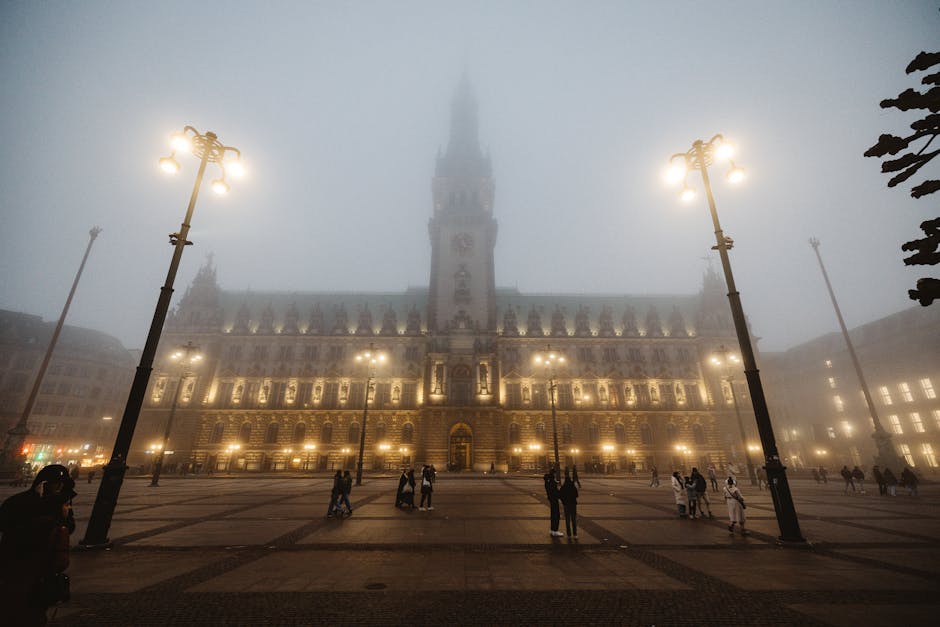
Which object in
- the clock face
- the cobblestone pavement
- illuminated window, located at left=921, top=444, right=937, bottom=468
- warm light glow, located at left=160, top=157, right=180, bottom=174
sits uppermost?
the clock face

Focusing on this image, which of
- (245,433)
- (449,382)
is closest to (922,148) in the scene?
(449,382)

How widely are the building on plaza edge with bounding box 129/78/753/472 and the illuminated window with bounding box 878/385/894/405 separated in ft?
50.3

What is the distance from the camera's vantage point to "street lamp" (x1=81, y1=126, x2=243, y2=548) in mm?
8836

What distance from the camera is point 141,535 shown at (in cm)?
1023

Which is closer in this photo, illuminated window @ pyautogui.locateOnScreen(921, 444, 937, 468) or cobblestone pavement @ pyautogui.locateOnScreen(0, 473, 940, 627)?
cobblestone pavement @ pyautogui.locateOnScreen(0, 473, 940, 627)

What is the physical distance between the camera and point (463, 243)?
2172 inches

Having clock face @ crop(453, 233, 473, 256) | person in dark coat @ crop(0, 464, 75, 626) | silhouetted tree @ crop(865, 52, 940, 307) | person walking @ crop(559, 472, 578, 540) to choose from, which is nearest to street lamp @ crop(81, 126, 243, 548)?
person in dark coat @ crop(0, 464, 75, 626)

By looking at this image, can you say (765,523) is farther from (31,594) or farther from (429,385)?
(429,385)

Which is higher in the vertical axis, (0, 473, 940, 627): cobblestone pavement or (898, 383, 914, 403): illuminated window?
(898, 383, 914, 403): illuminated window

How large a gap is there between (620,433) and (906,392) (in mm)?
30596

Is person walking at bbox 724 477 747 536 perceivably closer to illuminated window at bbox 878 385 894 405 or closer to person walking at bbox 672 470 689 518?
person walking at bbox 672 470 689 518

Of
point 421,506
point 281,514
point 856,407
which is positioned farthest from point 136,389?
point 856,407

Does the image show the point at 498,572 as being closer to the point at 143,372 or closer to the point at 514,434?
the point at 143,372

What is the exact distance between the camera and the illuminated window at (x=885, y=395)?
43650mm
